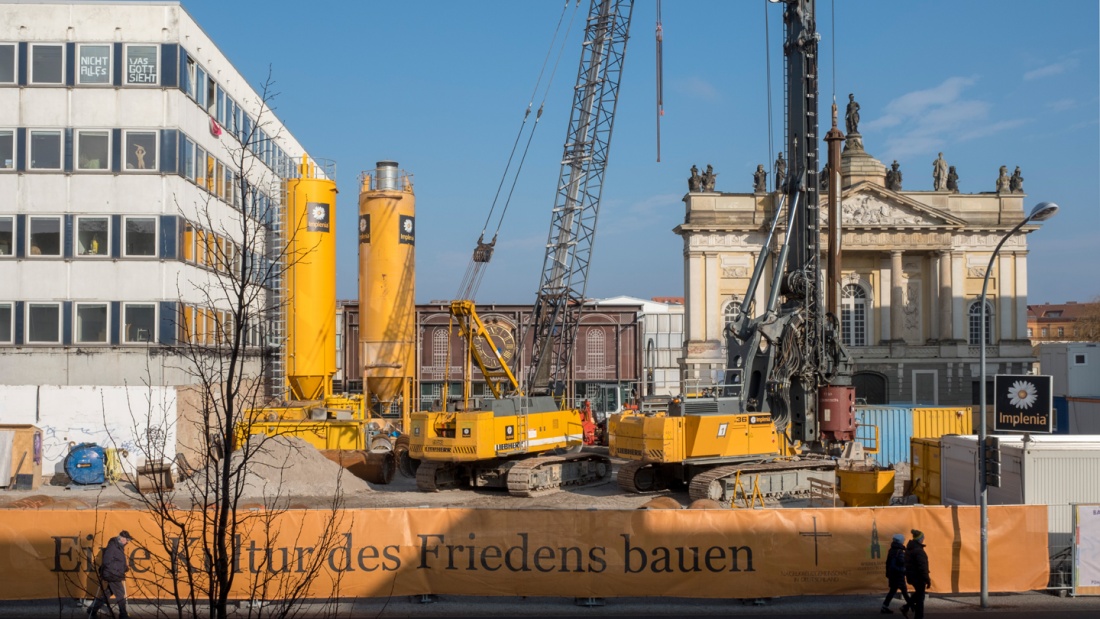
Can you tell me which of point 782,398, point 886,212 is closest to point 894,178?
point 886,212

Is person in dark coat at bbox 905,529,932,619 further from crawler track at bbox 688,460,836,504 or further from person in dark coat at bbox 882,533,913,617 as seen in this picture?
crawler track at bbox 688,460,836,504

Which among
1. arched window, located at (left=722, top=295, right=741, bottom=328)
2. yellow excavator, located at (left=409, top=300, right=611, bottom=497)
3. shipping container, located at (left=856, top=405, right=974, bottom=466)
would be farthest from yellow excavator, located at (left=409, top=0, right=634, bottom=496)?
arched window, located at (left=722, top=295, right=741, bottom=328)

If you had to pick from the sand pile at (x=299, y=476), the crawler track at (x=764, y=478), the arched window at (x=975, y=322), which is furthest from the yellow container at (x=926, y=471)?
the arched window at (x=975, y=322)

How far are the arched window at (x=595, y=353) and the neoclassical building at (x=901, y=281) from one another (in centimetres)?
807

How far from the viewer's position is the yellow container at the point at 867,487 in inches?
847

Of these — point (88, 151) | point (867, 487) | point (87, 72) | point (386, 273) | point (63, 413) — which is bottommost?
point (867, 487)

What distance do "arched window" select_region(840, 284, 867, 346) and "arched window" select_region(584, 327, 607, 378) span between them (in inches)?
675

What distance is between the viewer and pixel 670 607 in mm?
14695

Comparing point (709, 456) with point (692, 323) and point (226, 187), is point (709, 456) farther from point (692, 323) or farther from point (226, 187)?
point (692, 323)

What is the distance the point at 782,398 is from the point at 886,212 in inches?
1362

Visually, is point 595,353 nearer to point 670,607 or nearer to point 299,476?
point 299,476

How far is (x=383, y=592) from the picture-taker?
47.8 ft

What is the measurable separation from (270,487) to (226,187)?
56.3 ft

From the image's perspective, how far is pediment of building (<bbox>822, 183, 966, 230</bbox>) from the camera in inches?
2282
